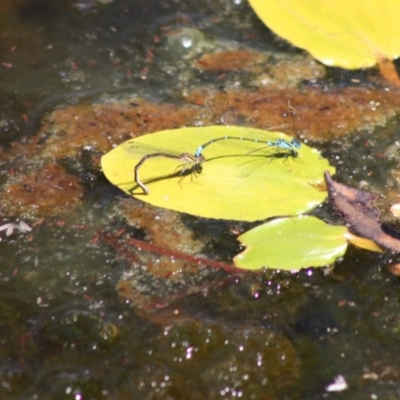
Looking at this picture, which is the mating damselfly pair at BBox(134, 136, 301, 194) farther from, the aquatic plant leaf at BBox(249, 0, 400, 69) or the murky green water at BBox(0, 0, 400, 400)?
the aquatic plant leaf at BBox(249, 0, 400, 69)

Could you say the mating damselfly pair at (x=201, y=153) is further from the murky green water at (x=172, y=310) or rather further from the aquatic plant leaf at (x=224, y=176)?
the murky green water at (x=172, y=310)

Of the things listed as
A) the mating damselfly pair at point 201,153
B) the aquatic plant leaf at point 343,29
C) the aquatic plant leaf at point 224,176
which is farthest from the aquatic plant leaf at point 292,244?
the aquatic plant leaf at point 343,29

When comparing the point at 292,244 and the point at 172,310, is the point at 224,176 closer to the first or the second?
the point at 292,244

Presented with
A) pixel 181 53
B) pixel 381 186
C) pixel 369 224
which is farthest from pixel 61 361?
pixel 181 53

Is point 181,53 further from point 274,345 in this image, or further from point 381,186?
point 274,345

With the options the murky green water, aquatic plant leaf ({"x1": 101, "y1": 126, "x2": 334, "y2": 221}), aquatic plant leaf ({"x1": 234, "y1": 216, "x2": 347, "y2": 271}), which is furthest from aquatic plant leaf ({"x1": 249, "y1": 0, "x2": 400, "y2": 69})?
aquatic plant leaf ({"x1": 234, "y1": 216, "x2": 347, "y2": 271})
